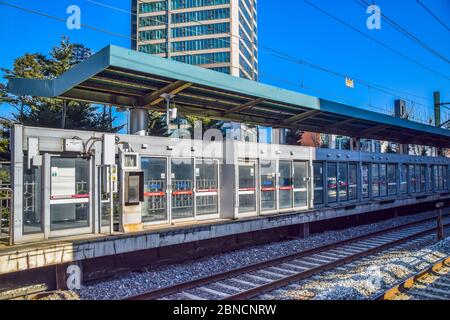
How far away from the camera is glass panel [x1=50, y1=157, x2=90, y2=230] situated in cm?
782

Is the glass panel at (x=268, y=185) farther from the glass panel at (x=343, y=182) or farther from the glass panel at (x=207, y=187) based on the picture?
the glass panel at (x=343, y=182)

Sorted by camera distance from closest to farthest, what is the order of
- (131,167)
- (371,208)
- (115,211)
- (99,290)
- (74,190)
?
(99,290), (74,190), (131,167), (115,211), (371,208)

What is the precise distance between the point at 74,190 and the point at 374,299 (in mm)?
6213

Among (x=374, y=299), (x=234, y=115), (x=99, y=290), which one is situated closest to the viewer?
(x=374, y=299)

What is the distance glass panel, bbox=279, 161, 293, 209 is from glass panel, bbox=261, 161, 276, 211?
396 mm

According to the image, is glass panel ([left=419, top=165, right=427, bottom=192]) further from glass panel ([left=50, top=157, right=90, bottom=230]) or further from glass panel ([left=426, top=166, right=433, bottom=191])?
glass panel ([left=50, top=157, right=90, bottom=230])

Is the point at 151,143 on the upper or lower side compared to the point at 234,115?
lower

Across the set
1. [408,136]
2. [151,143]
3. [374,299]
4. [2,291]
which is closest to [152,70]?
[151,143]

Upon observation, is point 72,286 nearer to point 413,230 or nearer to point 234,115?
point 234,115

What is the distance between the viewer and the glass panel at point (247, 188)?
1120cm

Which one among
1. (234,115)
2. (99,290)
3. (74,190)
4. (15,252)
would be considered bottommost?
(99,290)

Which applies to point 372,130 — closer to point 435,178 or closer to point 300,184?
point 300,184

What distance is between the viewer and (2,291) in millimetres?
6801

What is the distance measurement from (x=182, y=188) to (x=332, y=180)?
23.5 ft
